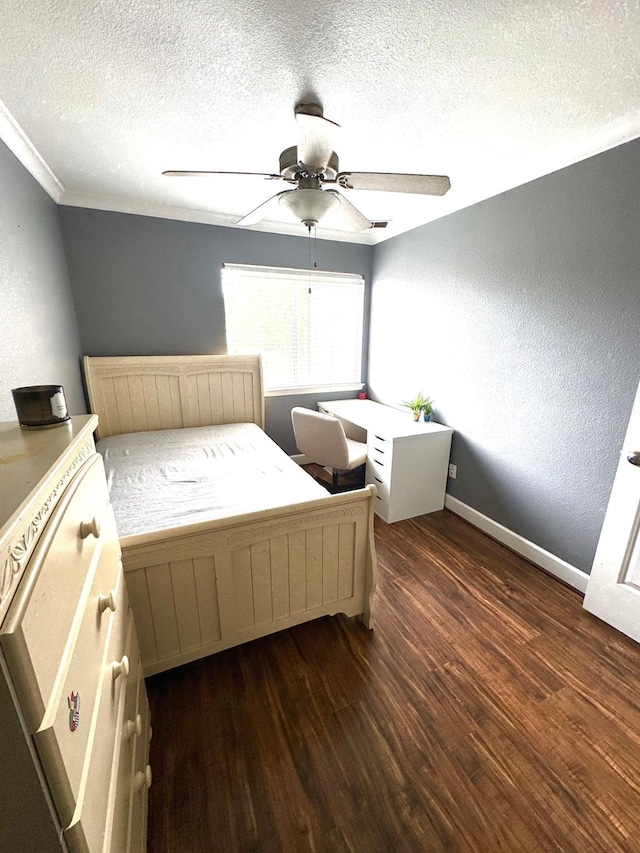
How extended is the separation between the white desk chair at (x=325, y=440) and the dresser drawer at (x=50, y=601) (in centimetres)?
172

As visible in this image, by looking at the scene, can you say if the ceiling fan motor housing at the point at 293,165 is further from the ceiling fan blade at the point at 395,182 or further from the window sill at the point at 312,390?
the window sill at the point at 312,390

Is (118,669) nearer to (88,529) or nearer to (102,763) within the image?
(102,763)

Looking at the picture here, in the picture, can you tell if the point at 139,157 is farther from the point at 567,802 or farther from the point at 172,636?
the point at 567,802

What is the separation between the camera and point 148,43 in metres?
1.16

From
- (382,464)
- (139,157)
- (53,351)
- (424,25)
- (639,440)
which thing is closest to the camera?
(424,25)

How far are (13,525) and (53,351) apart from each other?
207 centimetres

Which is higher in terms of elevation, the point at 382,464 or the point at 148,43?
the point at 148,43

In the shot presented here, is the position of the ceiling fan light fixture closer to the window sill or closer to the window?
the window

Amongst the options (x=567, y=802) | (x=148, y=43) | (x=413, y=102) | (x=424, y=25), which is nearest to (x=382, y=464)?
(x=567, y=802)

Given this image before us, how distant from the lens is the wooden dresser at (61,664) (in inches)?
17.8

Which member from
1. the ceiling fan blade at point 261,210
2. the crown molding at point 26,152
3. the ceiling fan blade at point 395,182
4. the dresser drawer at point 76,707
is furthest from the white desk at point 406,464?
the crown molding at point 26,152

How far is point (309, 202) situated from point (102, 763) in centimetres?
187

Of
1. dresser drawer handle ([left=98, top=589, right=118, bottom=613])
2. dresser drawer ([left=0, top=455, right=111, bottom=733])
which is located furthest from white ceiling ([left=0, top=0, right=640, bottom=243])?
dresser drawer handle ([left=98, top=589, right=118, bottom=613])

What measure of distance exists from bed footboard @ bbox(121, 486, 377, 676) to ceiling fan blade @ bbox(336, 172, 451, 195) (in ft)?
4.42
